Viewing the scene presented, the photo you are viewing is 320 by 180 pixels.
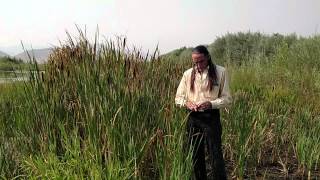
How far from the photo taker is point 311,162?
6.00 meters

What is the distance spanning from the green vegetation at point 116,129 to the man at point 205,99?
0.56 ft

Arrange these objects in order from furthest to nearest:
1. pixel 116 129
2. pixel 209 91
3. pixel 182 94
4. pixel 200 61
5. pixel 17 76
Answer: pixel 17 76 → pixel 182 94 → pixel 209 91 → pixel 200 61 → pixel 116 129

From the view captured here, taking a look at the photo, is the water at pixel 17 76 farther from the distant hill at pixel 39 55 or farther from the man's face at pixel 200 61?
the man's face at pixel 200 61

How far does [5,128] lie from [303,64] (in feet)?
30.6

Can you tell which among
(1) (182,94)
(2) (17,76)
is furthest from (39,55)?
(1) (182,94)

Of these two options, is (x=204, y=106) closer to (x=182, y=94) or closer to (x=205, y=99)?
(x=205, y=99)

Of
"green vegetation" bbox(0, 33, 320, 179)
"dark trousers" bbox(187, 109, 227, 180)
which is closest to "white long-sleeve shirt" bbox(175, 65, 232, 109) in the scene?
"dark trousers" bbox(187, 109, 227, 180)

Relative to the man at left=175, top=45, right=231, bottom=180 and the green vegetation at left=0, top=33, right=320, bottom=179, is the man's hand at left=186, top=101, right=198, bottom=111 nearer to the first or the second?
the man at left=175, top=45, right=231, bottom=180

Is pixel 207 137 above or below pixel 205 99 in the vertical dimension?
below

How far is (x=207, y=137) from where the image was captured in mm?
5164

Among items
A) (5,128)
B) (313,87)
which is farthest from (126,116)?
(313,87)

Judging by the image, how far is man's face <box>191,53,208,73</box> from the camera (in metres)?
4.94

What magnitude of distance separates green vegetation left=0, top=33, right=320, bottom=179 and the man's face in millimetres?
483

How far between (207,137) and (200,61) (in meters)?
0.74
